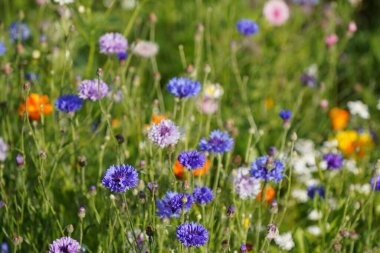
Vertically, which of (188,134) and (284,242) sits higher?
(188,134)

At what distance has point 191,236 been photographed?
1357 mm

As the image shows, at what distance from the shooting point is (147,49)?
2.55m

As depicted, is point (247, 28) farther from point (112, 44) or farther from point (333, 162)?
point (333, 162)

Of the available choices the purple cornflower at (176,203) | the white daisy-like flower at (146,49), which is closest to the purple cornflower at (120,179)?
the purple cornflower at (176,203)

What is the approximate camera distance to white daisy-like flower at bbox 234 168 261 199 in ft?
5.71

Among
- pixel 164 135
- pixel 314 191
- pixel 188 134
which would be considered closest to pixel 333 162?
pixel 314 191

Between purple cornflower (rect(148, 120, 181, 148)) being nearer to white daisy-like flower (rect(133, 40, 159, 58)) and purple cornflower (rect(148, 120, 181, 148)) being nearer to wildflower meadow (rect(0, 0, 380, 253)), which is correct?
wildflower meadow (rect(0, 0, 380, 253))

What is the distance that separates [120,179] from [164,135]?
196 mm

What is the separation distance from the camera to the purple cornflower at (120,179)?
144 cm

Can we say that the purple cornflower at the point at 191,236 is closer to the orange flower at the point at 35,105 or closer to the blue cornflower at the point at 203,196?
the blue cornflower at the point at 203,196

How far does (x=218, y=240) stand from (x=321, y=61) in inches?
65.7

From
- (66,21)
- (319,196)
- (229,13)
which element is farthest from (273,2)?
(319,196)

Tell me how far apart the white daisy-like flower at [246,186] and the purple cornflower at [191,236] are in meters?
0.38

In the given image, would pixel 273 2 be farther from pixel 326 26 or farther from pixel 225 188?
pixel 225 188
